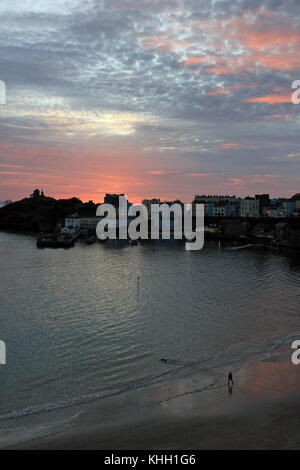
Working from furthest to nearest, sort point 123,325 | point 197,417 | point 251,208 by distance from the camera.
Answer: point 251,208 < point 123,325 < point 197,417

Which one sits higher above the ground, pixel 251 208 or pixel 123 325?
pixel 251 208

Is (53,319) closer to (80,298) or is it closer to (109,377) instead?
(80,298)

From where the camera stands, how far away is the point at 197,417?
516 inches

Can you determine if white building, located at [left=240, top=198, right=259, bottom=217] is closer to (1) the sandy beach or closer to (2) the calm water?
(2) the calm water

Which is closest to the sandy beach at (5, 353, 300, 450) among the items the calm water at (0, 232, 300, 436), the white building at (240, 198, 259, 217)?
the calm water at (0, 232, 300, 436)

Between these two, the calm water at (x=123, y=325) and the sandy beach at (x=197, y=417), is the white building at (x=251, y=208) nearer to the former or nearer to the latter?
the calm water at (x=123, y=325)

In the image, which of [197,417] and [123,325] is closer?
A: [197,417]

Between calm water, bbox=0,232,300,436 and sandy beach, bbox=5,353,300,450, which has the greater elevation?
calm water, bbox=0,232,300,436

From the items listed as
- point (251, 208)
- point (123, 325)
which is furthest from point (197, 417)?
point (251, 208)

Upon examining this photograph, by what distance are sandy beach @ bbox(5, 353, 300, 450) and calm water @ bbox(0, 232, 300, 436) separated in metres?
1.36

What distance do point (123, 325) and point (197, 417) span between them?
38.7 feet

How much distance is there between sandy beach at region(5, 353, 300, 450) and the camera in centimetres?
1156

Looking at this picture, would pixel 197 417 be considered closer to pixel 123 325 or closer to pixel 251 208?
pixel 123 325
